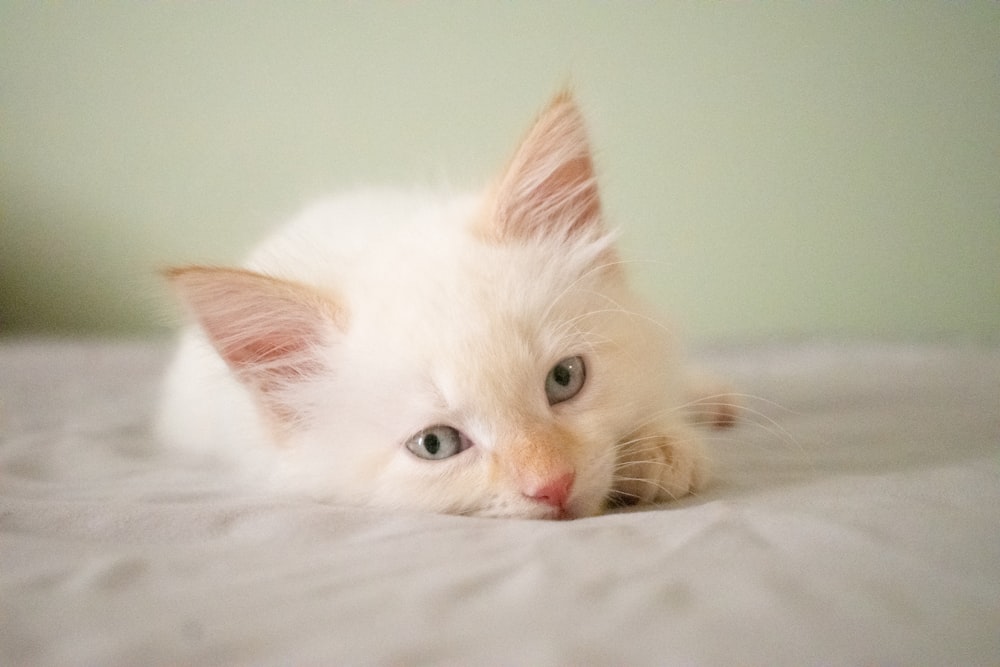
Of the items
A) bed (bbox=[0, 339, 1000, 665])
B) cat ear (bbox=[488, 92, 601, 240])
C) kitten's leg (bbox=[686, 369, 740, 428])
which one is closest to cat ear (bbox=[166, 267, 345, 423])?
bed (bbox=[0, 339, 1000, 665])

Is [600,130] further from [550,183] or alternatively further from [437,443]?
[437,443]

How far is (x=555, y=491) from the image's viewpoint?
2.46 ft

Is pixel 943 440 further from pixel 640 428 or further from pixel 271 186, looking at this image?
pixel 271 186

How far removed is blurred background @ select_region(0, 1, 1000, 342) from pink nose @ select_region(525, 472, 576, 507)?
1.18 meters

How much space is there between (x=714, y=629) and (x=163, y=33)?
229cm

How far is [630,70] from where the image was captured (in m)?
1.95

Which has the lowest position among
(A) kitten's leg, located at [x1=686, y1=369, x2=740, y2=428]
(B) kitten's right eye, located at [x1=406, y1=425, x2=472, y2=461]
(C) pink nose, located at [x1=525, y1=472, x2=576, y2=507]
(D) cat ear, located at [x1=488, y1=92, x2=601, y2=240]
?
(A) kitten's leg, located at [x1=686, y1=369, x2=740, y2=428]

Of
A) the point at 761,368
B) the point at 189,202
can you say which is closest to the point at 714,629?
the point at 761,368

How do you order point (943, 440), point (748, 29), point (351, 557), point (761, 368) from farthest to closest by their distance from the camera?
point (748, 29)
point (761, 368)
point (943, 440)
point (351, 557)

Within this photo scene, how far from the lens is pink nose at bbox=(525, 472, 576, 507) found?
744 millimetres

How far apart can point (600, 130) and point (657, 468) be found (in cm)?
118

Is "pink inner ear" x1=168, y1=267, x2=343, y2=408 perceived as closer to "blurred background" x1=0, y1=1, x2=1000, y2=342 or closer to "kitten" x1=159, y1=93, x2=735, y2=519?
"kitten" x1=159, y1=93, x2=735, y2=519

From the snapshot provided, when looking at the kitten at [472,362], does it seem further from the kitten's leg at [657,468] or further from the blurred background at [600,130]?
the blurred background at [600,130]

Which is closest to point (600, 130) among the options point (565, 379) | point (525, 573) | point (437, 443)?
point (565, 379)
